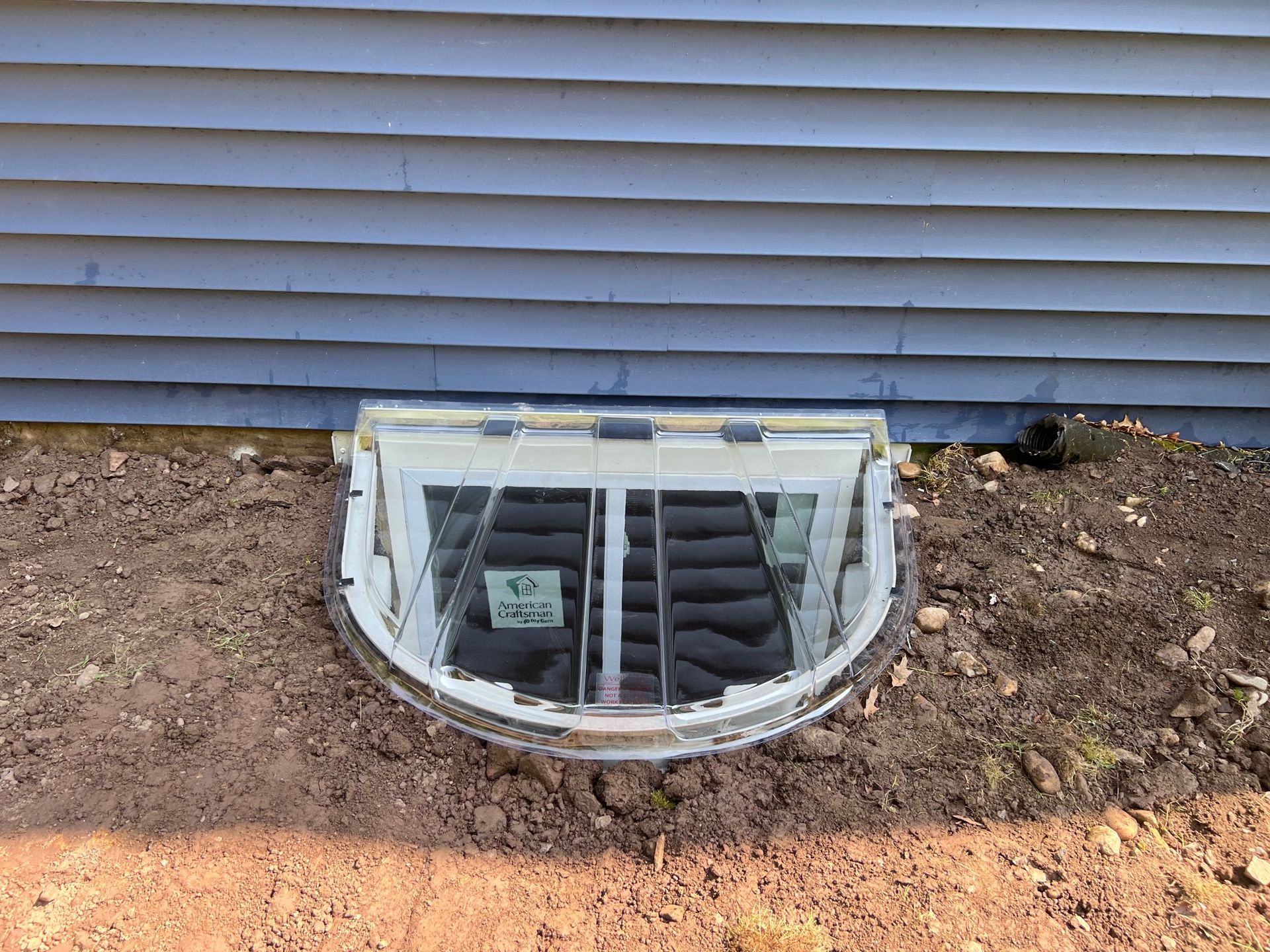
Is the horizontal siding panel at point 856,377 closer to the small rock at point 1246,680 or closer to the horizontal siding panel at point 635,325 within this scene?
the horizontal siding panel at point 635,325

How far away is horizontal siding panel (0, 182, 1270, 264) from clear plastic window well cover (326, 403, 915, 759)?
0.54 m

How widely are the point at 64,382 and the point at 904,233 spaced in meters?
2.92

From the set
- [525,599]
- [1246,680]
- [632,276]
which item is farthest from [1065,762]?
[632,276]

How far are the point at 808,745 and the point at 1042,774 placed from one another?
0.57 m

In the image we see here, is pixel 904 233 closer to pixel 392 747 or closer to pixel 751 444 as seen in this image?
pixel 751 444

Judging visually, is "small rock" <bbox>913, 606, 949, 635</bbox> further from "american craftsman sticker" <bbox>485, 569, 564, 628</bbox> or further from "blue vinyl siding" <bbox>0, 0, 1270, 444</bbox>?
"american craftsman sticker" <bbox>485, 569, 564, 628</bbox>

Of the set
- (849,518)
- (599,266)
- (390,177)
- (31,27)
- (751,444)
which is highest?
(31,27)

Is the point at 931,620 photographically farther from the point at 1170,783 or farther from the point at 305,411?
the point at 305,411

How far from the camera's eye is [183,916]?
1771 millimetres

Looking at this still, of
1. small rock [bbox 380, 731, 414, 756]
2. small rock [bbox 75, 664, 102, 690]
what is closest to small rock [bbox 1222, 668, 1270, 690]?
small rock [bbox 380, 731, 414, 756]

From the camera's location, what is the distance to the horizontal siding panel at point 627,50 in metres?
2.27

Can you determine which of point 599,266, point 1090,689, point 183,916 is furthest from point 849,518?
point 183,916

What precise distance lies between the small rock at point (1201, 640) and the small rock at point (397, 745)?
219 cm

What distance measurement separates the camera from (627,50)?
90.7 inches
